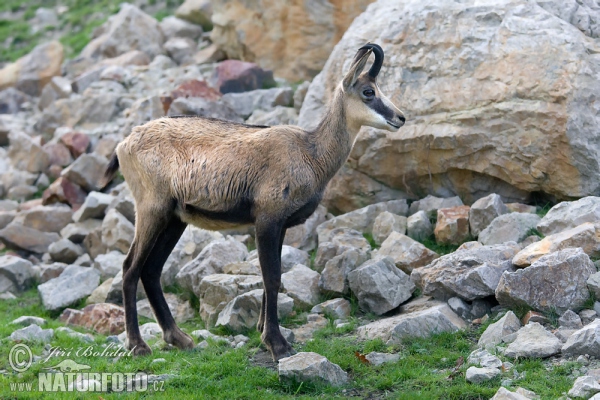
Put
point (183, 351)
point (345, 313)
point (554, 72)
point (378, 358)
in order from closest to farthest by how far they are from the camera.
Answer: point (378, 358), point (183, 351), point (345, 313), point (554, 72)

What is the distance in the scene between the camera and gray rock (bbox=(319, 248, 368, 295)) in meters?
9.66

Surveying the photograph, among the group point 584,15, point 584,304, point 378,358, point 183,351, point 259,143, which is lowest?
point 183,351

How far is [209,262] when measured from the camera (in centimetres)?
1056

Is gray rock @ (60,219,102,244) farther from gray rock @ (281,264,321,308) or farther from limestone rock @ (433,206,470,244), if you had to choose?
limestone rock @ (433,206,470,244)

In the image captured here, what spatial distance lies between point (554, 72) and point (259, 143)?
14.5 ft

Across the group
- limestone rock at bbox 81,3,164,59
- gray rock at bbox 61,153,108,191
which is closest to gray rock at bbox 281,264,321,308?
gray rock at bbox 61,153,108,191

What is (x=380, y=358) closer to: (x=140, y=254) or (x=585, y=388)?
(x=585, y=388)

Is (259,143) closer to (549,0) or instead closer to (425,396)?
(425,396)

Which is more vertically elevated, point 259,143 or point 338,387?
point 259,143

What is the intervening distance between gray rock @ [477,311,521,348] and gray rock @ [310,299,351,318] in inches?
75.7

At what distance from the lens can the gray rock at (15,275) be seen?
12.0 meters

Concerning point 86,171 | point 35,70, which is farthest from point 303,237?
point 35,70

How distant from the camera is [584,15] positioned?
37.7 feet

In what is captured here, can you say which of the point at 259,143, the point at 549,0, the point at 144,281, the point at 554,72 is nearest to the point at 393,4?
the point at 549,0
